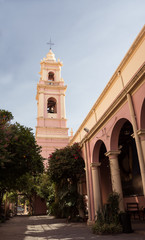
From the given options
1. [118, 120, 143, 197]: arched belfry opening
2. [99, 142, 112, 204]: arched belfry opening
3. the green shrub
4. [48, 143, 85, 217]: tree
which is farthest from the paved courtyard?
[99, 142, 112, 204]: arched belfry opening

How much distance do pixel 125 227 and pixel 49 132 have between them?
18.7 meters

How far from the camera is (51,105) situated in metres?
29.5

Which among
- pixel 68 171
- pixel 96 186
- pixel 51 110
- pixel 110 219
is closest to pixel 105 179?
pixel 68 171

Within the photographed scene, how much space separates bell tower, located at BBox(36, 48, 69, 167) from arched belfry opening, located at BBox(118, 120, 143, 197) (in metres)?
12.6

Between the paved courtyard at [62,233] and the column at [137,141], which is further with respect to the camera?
the paved courtyard at [62,233]

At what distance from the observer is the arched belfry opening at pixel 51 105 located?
93.8 ft

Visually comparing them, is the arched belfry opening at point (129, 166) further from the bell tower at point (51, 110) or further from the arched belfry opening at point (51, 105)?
the arched belfry opening at point (51, 105)

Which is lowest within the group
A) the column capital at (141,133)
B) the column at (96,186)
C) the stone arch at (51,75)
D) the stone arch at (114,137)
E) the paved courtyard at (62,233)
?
the paved courtyard at (62,233)

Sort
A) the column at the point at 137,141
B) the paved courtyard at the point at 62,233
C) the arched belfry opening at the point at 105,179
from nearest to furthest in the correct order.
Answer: the column at the point at 137,141 → the paved courtyard at the point at 62,233 → the arched belfry opening at the point at 105,179

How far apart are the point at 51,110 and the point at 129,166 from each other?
17.4 metres

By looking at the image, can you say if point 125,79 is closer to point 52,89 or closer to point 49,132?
point 49,132

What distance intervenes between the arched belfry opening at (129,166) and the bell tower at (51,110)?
12.6 m

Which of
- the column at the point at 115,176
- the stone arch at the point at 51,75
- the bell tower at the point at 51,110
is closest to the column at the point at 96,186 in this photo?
the column at the point at 115,176

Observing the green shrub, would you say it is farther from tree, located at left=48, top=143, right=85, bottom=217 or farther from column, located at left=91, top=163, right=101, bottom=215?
tree, located at left=48, top=143, right=85, bottom=217
